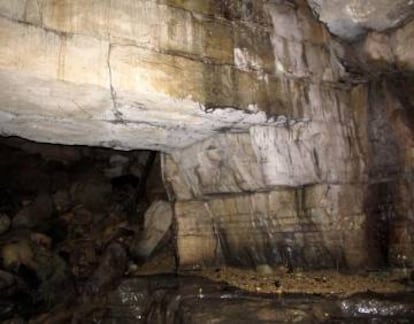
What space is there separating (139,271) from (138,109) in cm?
478

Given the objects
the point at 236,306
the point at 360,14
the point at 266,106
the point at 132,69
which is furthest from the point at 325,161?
the point at 132,69

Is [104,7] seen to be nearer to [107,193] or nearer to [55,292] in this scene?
[55,292]

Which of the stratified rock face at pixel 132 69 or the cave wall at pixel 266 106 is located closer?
the stratified rock face at pixel 132 69

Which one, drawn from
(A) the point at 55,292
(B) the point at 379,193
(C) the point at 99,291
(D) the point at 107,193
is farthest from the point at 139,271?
(B) the point at 379,193

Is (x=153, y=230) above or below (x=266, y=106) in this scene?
below

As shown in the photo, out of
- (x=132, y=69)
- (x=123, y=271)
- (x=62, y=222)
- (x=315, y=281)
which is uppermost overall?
(x=132, y=69)

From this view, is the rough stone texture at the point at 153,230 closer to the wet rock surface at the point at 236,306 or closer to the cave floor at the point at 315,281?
the wet rock surface at the point at 236,306

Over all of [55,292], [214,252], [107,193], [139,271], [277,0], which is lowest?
[55,292]

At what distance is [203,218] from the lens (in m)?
6.71

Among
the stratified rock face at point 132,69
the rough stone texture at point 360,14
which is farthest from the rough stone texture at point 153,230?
the rough stone texture at point 360,14

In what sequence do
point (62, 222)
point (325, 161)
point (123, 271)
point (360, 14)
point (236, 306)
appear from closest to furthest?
point (236, 306), point (360, 14), point (325, 161), point (123, 271), point (62, 222)

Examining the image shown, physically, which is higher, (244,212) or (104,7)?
(104,7)

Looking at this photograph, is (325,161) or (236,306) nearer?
(236,306)

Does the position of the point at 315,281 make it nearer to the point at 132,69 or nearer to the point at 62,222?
the point at 132,69
